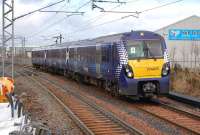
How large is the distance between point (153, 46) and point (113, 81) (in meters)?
2.28

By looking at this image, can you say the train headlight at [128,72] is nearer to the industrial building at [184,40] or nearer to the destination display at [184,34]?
the industrial building at [184,40]

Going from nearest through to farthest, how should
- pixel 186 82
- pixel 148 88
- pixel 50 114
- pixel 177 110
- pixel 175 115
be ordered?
pixel 175 115, pixel 50 114, pixel 177 110, pixel 148 88, pixel 186 82

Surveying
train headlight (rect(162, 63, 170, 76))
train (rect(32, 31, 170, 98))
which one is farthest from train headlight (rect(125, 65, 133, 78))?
train headlight (rect(162, 63, 170, 76))

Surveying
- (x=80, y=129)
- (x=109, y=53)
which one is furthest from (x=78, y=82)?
(x=80, y=129)

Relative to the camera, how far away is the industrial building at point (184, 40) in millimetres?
37969

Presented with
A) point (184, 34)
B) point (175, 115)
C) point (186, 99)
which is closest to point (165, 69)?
point (186, 99)

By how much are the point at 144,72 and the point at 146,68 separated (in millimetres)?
173

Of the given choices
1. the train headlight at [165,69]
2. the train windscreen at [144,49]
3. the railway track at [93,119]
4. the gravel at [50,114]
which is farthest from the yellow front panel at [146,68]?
the gravel at [50,114]

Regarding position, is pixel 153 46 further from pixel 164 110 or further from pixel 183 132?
pixel 183 132

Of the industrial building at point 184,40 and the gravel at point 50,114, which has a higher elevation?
the industrial building at point 184,40

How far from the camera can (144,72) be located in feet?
61.8

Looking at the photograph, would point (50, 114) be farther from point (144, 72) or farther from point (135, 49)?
point (135, 49)

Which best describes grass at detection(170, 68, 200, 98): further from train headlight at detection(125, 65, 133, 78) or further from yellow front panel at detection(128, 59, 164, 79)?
train headlight at detection(125, 65, 133, 78)

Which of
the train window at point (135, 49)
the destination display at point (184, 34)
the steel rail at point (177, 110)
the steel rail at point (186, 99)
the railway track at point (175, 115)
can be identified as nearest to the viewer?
the railway track at point (175, 115)
